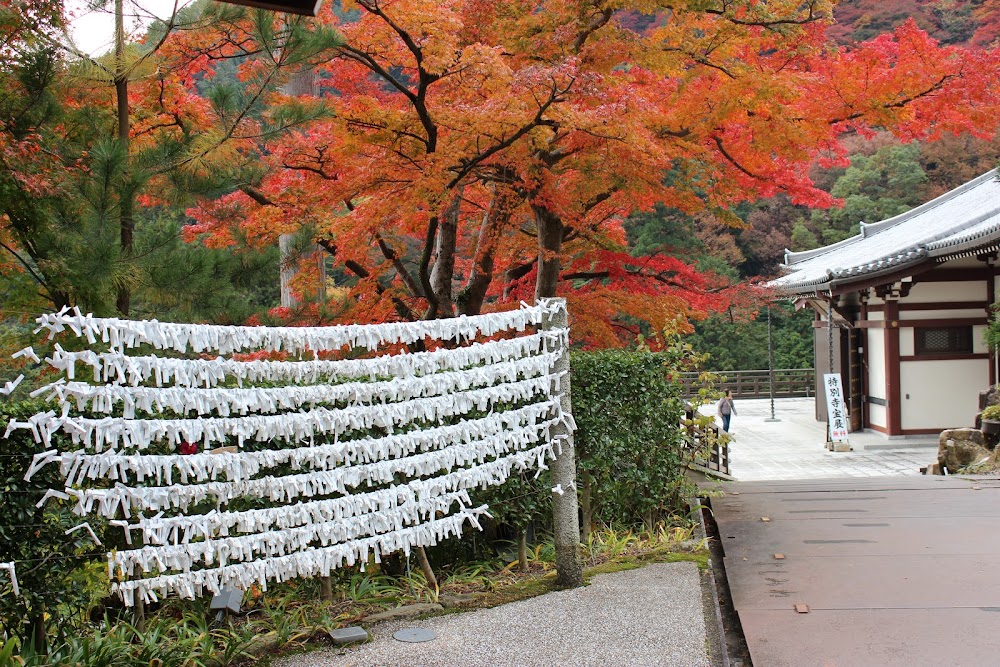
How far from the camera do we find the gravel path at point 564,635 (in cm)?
343

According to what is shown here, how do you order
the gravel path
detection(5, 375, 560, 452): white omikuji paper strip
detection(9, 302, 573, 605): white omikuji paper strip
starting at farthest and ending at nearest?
1. the gravel path
2. detection(9, 302, 573, 605): white omikuji paper strip
3. detection(5, 375, 560, 452): white omikuji paper strip

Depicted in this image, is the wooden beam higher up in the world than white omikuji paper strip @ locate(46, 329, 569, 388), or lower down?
lower down

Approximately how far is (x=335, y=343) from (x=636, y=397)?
8.67 feet

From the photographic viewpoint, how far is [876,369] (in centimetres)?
1762

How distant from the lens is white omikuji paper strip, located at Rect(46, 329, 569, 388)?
10.1ft

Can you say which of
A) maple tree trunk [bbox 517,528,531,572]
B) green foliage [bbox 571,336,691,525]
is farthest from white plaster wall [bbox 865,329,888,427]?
maple tree trunk [bbox 517,528,531,572]

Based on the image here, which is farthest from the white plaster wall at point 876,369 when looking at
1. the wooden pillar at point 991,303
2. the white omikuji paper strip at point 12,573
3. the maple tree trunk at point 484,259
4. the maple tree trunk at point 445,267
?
the white omikuji paper strip at point 12,573

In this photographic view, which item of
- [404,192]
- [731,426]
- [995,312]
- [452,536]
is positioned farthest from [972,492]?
[731,426]

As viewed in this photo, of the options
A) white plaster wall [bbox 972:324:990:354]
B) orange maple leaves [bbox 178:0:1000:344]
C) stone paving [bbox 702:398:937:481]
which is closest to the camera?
orange maple leaves [bbox 178:0:1000:344]

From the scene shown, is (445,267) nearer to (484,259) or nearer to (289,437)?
(484,259)

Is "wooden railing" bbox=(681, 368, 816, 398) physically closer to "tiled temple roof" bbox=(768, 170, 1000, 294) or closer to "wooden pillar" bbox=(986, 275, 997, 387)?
"tiled temple roof" bbox=(768, 170, 1000, 294)

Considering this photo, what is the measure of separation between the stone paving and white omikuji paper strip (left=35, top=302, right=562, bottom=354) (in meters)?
9.20

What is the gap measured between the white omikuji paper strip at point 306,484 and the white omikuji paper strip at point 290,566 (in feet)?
0.82

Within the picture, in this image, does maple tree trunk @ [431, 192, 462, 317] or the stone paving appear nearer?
maple tree trunk @ [431, 192, 462, 317]
